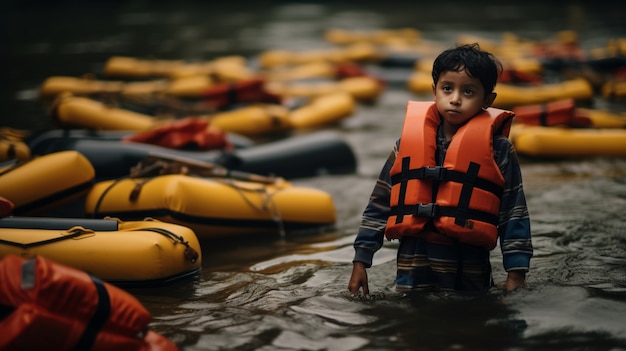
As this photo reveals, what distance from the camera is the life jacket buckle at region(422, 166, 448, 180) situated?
3111 millimetres

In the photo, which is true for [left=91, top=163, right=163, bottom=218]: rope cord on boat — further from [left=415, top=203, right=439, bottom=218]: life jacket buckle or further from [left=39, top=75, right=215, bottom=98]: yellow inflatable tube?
[left=39, top=75, right=215, bottom=98]: yellow inflatable tube

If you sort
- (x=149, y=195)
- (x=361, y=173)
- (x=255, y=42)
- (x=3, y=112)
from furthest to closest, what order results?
1. (x=255, y=42)
2. (x=3, y=112)
3. (x=361, y=173)
4. (x=149, y=195)

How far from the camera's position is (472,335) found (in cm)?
294

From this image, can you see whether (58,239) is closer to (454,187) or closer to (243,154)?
(454,187)

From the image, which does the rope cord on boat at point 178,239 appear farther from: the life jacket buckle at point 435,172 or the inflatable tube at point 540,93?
the inflatable tube at point 540,93

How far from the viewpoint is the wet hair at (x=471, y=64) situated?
297 centimetres

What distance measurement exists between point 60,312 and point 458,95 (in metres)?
1.61

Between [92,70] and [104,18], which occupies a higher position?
[104,18]

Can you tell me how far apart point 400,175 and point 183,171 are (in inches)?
70.3

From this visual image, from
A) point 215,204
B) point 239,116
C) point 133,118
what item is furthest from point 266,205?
point 239,116

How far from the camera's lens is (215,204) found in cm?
444

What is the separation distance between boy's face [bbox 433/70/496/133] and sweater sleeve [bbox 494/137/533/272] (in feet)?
0.58

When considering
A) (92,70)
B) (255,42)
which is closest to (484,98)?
(92,70)

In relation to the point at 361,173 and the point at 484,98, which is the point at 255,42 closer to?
the point at 361,173
